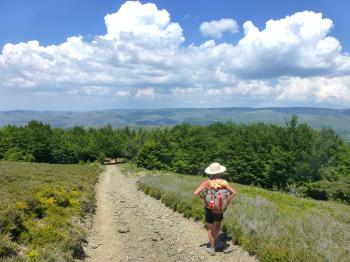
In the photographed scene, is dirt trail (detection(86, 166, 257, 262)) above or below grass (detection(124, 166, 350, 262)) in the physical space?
below

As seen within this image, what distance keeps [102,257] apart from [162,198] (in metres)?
9.57

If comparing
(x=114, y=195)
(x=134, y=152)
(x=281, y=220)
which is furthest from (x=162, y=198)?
(x=134, y=152)

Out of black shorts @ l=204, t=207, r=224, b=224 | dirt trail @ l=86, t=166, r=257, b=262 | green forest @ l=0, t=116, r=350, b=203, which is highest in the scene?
black shorts @ l=204, t=207, r=224, b=224

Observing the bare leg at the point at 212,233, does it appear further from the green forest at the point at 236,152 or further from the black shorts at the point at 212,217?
the green forest at the point at 236,152

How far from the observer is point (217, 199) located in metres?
10.9

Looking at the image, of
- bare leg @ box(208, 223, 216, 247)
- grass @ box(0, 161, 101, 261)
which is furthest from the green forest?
grass @ box(0, 161, 101, 261)

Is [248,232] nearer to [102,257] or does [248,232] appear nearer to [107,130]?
[102,257]

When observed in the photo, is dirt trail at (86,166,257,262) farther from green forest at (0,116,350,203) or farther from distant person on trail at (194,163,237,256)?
green forest at (0,116,350,203)

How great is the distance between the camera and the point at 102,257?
10836mm

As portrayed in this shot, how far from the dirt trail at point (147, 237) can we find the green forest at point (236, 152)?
3302 cm

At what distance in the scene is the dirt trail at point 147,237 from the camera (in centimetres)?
1090

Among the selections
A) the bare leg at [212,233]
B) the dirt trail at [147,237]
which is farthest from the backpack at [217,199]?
the dirt trail at [147,237]

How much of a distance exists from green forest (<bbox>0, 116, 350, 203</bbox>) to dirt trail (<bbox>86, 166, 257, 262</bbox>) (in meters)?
33.0

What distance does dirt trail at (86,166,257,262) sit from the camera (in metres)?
10.9
